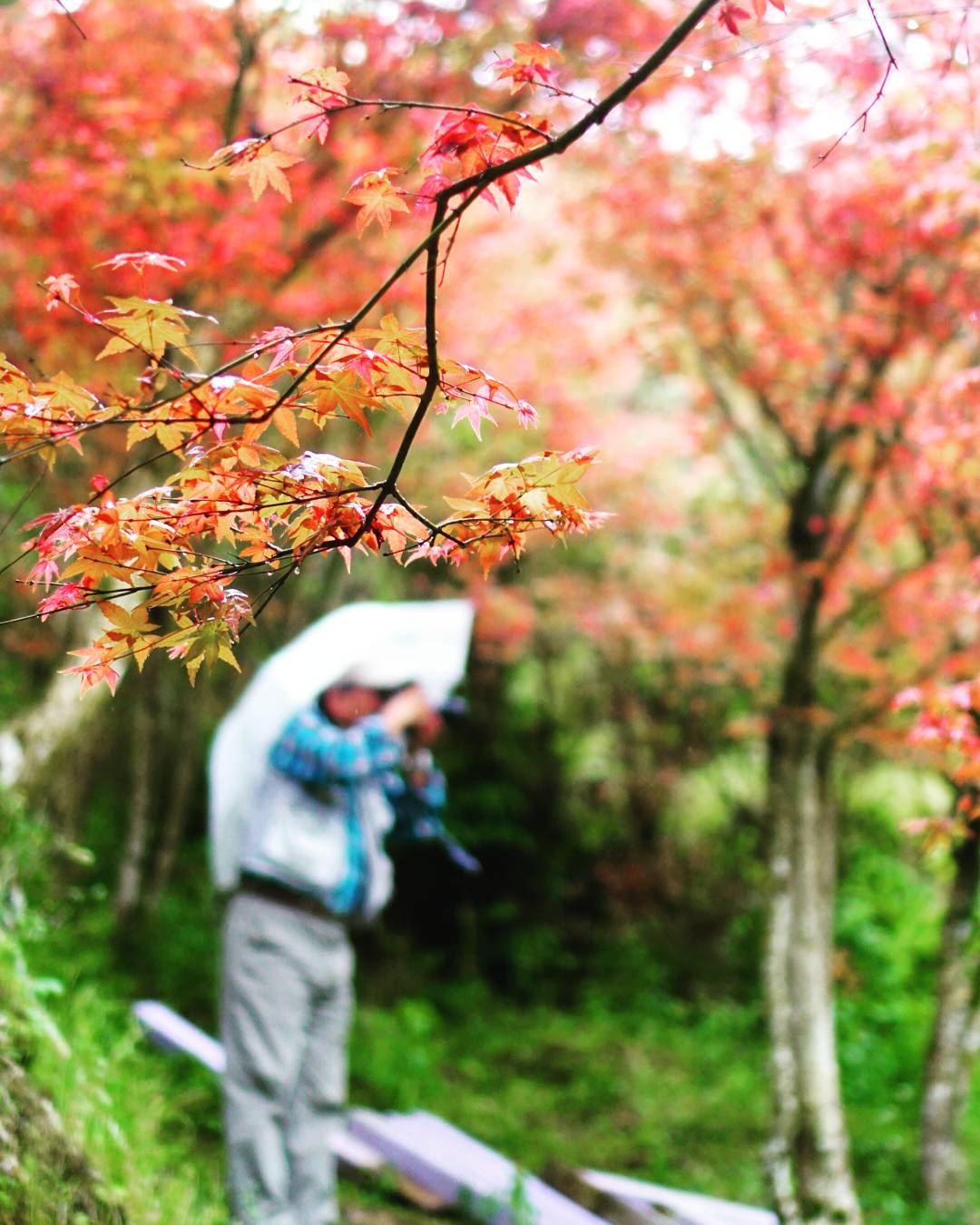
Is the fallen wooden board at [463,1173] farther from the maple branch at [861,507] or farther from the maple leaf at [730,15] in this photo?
the maple leaf at [730,15]

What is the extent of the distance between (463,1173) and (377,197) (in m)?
4.05

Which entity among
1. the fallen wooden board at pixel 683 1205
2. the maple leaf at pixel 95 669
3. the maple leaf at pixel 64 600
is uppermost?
the maple leaf at pixel 64 600

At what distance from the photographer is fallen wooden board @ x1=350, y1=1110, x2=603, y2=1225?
A: 3.99 m

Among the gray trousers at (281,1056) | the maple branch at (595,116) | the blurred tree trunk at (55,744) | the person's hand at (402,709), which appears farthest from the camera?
the blurred tree trunk at (55,744)

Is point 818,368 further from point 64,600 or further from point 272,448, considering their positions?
point 64,600

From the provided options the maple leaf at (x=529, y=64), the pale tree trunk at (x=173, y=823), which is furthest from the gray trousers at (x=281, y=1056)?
the pale tree trunk at (x=173, y=823)

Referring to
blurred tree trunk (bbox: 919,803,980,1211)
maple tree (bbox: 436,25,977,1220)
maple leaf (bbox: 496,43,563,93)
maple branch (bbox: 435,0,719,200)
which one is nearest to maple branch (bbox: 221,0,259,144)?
maple tree (bbox: 436,25,977,1220)

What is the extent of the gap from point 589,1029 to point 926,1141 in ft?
13.1

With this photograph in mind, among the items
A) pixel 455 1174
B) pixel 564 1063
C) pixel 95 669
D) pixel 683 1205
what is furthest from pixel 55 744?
pixel 95 669

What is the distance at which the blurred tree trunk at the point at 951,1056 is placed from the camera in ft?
17.1

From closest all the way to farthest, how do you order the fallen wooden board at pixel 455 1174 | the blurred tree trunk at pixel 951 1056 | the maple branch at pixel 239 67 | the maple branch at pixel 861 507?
the fallen wooden board at pixel 455 1174 < the maple branch at pixel 239 67 < the blurred tree trunk at pixel 951 1056 < the maple branch at pixel 861 507

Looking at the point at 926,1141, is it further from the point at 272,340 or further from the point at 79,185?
the point at 79,185

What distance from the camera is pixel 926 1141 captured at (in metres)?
5.40

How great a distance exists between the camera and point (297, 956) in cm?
397
